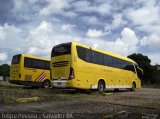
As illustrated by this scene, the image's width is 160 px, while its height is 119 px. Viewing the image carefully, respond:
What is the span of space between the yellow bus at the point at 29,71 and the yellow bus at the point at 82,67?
22.8 ft

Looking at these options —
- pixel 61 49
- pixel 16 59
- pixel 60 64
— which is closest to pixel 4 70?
pixel 16 59

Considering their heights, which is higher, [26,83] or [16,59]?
[16,59]

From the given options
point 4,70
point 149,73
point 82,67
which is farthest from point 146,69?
point 4,70

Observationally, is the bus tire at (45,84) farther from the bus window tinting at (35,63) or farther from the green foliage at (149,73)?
the green foliage at (149,73)

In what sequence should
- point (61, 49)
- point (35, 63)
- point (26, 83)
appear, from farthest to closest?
point (35, 63)
point (26, 83)
point (61, 49)

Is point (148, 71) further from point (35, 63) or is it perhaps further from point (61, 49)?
point (61, 49)

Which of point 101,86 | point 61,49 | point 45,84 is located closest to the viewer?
point 61,49

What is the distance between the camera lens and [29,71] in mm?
27328

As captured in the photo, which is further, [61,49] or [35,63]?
[35,63]

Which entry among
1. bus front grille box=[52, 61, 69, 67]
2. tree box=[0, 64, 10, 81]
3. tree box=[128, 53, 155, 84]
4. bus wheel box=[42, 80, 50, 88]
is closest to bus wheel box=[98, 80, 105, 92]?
bus front grille box=[52, 61, 69, 67]

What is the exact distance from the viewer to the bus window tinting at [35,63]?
2714cm

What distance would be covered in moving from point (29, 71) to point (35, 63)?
1.22m

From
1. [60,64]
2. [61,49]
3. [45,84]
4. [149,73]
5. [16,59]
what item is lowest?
[45,84]

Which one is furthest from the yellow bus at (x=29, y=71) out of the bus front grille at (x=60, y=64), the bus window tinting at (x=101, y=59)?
the bus window tinting at (x=101, y=59)
